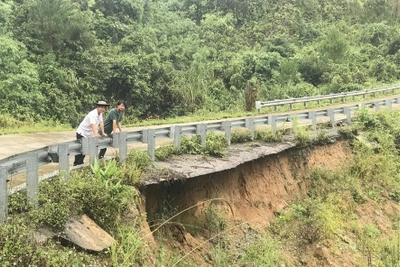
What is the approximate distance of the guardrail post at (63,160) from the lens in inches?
281

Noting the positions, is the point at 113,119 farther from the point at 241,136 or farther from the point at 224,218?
the point at 241,136

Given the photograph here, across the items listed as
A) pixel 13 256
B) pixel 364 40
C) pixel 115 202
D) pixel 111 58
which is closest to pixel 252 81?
pixel 111 58

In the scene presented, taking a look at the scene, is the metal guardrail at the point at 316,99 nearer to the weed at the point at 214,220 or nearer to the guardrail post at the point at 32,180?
the weed at the point at 214,220

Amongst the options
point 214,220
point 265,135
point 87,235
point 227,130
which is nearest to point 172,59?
point 265,135

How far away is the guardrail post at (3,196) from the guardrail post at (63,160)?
4.70 feet

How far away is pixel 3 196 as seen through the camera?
5.65 m

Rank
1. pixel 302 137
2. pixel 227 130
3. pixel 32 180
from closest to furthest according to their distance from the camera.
A: pixel 32 180, pixel 227 130, pixel 302 137

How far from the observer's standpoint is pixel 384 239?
12406 millimetres

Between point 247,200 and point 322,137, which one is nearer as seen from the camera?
point 247,200

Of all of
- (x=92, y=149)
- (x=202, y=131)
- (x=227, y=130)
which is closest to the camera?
(x=92, y=149)

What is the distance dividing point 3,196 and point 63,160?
1607 mm

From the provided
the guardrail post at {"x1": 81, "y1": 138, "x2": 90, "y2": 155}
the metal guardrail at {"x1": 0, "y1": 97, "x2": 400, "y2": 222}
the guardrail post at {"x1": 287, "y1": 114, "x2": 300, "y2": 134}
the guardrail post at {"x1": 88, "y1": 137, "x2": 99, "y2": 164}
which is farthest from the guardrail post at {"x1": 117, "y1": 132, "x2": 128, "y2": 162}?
the guardrail post at {"x1": 287, "y1": 114, "x2": 300, "y2": 134}

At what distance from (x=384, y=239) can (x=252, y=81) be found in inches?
880

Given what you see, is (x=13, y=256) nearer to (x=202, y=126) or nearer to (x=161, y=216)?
(x=161, y=216)
